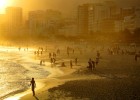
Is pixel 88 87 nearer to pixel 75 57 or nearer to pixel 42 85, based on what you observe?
pixel 42 85

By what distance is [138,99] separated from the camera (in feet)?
78.6

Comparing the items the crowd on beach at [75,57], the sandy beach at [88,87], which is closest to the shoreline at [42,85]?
the sandy beach at [88,87]

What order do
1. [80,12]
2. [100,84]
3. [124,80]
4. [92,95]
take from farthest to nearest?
[80,12] < [124,80] < [100,84] < [92,95]

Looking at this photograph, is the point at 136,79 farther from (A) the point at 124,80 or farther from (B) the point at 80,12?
(B) the point at 80,12

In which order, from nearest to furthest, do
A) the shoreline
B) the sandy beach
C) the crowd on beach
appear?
the sandy beach
the shoreline
the crowd on beach

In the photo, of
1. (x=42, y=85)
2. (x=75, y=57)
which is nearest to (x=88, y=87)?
(x=42, y=85)

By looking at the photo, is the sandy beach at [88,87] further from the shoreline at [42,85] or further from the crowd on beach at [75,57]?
the crowd on beach at [75,57]

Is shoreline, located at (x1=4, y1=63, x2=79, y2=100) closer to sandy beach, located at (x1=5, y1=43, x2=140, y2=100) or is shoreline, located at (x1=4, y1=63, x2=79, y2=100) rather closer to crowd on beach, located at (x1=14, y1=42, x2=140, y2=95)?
sandy beach, located at (x1=5, y1=43, x2=140, y2=100)

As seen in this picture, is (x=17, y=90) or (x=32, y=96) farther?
(x=17, y=90)

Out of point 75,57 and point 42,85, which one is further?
point 75,57

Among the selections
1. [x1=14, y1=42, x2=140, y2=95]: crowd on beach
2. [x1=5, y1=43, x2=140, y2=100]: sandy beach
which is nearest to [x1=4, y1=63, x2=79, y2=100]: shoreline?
[x1=5, y1=43, x2=140, y2=100]: sandy beach

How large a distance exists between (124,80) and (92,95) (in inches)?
316

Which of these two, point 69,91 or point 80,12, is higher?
point 80,12

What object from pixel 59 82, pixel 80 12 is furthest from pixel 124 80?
pixel 80 12
